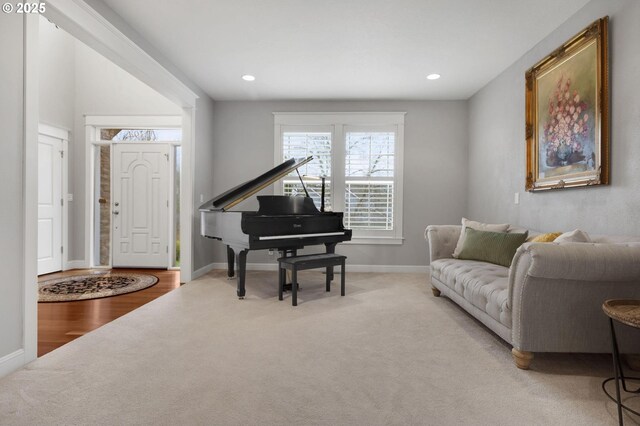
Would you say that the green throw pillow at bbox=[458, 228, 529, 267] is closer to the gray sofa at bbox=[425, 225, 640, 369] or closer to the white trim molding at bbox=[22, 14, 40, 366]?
the gray sofa at bbox=[425, 225, 640, 369]

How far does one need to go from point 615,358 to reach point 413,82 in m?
3.87

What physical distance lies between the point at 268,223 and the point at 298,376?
6.35 ft

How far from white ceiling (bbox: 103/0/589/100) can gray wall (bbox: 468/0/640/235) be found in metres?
0.20

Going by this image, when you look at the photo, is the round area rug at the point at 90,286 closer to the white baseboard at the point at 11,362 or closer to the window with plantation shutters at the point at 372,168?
the white baseboard at the point at 11,362

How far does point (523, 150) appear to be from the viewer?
379 centimetres

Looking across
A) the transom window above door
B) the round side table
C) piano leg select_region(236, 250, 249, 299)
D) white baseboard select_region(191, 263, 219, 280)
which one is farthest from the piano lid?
the round side table

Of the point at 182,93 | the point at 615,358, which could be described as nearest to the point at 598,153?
the point at 615,358

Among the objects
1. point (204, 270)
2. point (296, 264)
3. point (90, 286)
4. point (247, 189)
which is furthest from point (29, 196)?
point (204, 270)

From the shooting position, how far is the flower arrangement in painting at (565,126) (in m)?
2.82

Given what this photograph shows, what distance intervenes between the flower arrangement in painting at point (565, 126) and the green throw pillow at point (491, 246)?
79 cm

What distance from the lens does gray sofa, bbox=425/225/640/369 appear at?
192 centimetres

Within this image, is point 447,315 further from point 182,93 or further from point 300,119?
point 182,93

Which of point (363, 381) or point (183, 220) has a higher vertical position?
point (183, 220)

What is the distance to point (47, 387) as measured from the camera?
1.86 metres
